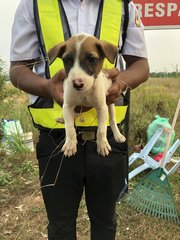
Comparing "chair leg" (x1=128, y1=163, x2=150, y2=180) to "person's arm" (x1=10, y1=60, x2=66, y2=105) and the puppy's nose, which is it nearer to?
"person's arm" (x1=10, y1=60, x2=66, y2=105)

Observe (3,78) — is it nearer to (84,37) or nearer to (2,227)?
(2,227)

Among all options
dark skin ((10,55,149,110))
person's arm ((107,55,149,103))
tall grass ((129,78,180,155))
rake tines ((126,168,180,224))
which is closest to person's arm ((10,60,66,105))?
dark skin ((10,55,149,110))

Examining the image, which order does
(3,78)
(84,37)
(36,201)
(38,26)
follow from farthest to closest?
(3,78)
(36,201)
(38,26)
(84,37)

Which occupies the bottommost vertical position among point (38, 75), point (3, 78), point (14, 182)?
point (14, 182)

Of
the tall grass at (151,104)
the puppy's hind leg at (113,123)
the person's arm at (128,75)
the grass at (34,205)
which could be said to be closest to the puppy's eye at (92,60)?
the person's arm at (128,75)

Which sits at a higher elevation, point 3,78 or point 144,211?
point 3,78

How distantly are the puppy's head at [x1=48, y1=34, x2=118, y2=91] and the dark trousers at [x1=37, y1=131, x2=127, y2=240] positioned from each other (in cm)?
54

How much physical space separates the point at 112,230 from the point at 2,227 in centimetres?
152

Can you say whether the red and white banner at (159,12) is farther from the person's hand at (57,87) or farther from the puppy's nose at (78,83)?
the puppy's nose at (78,83)

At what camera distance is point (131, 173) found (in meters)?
3.99

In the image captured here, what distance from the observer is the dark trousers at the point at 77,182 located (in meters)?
1.86

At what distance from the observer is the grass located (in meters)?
3.16

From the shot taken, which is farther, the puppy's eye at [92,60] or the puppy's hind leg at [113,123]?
the puppy's hind leg at [113,123]

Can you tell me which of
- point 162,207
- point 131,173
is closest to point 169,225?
point 162,207
